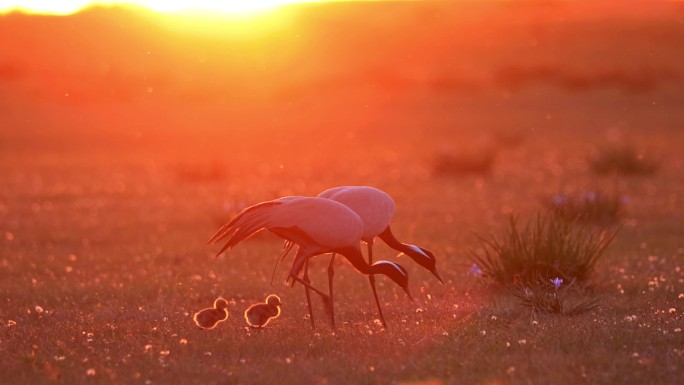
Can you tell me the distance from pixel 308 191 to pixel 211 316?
12.3 metres

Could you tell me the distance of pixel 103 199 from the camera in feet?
67.7

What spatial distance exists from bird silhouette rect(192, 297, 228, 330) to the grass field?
0.43 feet

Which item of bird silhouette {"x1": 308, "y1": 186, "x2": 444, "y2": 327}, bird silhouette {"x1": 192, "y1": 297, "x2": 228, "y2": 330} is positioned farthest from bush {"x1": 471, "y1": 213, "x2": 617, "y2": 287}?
bird silhouette {"x1": 192, "y1": 297, "x2": 228, "y2": 330}

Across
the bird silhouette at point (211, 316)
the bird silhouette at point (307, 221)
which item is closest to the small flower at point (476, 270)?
the bird silhouette at point (307, 221)

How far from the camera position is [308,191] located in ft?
68.3

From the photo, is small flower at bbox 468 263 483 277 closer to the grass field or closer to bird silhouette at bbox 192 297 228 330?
the grass field

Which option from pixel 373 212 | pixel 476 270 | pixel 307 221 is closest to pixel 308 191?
pixel 476 270

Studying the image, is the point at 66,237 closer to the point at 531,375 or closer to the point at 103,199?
the point at 103,199

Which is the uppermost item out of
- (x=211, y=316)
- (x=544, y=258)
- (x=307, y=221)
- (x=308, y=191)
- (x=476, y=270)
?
(x=308, y=191)

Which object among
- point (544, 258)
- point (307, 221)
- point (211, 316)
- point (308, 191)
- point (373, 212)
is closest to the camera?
point (307, 221)

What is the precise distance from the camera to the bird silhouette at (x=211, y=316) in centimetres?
852

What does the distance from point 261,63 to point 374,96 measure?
14010mm

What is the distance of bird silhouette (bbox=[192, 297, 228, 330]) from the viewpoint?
8.52 m

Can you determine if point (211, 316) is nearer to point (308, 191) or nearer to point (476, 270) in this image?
point (476, 270)
